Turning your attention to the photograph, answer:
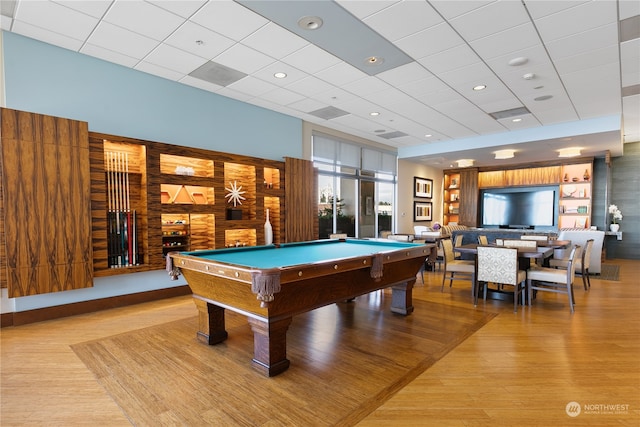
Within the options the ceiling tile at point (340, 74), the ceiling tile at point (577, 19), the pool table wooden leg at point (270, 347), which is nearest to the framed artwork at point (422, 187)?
the ceiling tile at point (340, 74)

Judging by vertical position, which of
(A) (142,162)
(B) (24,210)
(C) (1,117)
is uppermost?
(C) (1,117)

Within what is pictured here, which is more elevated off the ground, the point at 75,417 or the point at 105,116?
the point at 105,116

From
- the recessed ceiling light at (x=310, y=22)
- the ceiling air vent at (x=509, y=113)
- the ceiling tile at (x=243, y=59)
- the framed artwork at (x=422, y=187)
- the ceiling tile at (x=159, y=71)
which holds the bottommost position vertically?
the framed artwork at (x=422, y=187)

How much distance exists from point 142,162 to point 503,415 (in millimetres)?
4985

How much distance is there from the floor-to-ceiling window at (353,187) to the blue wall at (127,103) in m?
1.86

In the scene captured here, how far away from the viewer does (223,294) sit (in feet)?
9.52

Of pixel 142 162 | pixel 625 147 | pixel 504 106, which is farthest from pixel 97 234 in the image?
pixel 625 147

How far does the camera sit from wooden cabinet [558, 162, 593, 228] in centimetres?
951

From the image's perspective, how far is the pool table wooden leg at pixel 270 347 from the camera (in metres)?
2.63

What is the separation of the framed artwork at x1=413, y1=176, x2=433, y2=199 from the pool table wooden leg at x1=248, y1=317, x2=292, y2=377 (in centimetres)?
879

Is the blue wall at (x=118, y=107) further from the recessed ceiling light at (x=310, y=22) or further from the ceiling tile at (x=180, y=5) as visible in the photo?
Result: the recessed ceiling light at (x=310, y=22)

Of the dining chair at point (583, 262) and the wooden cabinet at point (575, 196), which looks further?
the wooden cabinet at point (575, 196)

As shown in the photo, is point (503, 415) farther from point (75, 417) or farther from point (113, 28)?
point (113, 28)

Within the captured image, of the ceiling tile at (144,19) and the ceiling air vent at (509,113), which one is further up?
the ceiling tile at (144,19)
